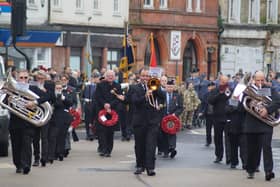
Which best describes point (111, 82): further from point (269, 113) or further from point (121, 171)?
point (269, 113)

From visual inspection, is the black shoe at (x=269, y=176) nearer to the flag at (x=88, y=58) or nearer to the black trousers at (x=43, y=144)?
the black trousers at (x=43, y=144)

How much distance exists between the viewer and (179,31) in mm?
54281

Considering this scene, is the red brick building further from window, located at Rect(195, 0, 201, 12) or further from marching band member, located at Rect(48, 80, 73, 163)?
marching band member, located at Rect(48, 80, 73, 163)

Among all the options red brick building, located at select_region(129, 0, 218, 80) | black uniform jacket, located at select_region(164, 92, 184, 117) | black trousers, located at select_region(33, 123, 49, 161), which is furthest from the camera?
red brick building, located at select_region(129, 0, 218, 80)

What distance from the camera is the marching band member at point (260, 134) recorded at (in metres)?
18.6

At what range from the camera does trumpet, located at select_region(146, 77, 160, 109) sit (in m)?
19.2

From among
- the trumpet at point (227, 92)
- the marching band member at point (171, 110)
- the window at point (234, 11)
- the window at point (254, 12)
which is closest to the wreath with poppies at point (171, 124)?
the marching band member at point (171, 110)

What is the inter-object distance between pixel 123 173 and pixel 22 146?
77.4 inches

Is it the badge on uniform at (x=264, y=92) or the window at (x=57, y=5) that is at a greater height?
the window at (x=57, y=5)

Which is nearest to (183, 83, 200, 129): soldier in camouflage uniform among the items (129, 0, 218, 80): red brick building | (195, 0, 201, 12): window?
(129, 0, 218, 80): red brick building

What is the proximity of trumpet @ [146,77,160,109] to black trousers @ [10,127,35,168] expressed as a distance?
7.06 ft

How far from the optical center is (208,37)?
190ft

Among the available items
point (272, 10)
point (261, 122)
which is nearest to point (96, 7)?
point (272, 10)

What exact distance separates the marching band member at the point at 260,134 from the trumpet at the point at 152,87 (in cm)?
163
